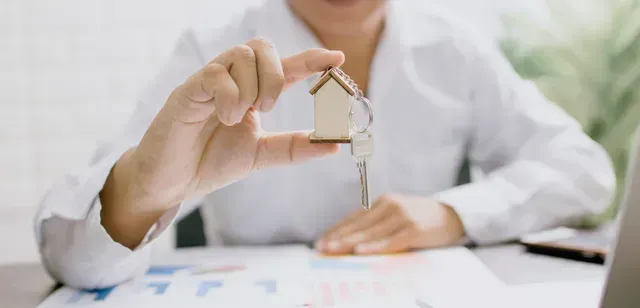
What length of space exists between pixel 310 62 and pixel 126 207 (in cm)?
29

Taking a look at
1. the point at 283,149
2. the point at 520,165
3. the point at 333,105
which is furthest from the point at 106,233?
the point at 520,165

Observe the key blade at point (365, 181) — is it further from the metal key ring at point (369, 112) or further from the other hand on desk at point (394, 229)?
A: the other hand on desk at point (394, 229)

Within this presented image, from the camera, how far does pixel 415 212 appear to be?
91cm

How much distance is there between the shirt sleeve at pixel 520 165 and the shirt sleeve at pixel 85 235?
1.50 ft

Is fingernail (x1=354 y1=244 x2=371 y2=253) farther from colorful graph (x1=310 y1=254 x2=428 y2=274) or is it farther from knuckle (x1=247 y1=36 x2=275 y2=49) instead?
knuckle (x1=247 y1=36 x2=275 y2=49)

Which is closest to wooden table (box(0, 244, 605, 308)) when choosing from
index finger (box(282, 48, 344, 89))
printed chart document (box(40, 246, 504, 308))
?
printed chart document (box(40, 246, 504, 308))

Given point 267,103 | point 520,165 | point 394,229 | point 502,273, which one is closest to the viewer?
point 267,103

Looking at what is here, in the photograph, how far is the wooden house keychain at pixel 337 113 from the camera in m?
0.56

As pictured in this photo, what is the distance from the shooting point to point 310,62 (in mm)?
596

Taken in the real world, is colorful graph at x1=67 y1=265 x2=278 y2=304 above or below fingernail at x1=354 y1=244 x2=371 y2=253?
below

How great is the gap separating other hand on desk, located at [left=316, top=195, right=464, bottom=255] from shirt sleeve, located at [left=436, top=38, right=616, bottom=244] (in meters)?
0.04

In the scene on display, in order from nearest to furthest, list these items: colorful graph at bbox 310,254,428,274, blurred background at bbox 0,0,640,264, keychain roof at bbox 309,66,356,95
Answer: keychain roof at bbox 309,66,356,95
colorful graph at bbox 310,254,428,274
blurred background at bbox 0,0,640,264

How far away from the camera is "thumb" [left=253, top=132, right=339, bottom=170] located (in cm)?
66

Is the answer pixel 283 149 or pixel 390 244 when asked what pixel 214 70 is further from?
pixel 390 244
